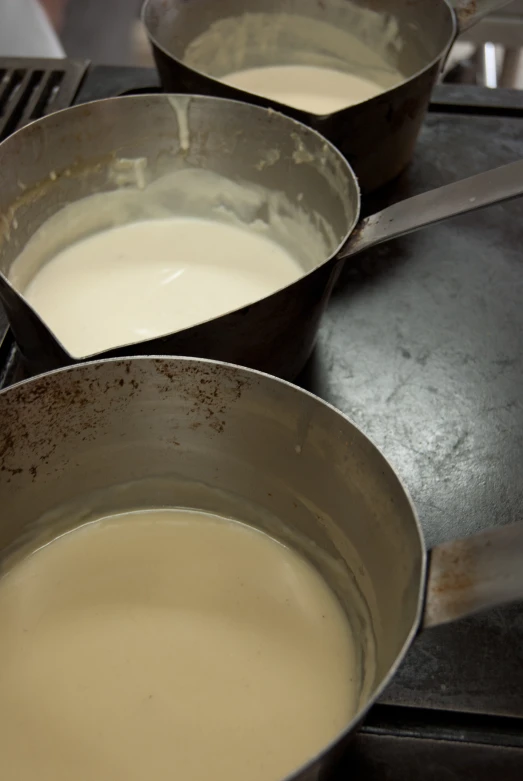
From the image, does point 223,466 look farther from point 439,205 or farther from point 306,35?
point 306,35

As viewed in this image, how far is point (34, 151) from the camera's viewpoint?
0.83 m

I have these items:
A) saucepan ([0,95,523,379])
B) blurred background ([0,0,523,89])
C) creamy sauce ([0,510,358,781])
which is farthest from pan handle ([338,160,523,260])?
blurred background ([0,0,523,89])

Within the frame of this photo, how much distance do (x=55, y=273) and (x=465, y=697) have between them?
69cm

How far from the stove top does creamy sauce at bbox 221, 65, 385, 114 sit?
155mm

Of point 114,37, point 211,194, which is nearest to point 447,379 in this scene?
point 211,194

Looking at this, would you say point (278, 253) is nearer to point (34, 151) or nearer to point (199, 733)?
point (34, 151)

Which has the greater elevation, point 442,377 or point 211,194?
point 211,194

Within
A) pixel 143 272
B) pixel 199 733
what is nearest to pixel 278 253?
pixel 143 272

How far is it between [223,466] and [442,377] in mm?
317

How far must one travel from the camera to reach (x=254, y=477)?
658 mm

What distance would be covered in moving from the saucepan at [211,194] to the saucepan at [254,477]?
0.06m

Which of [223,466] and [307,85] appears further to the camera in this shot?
[307,85]

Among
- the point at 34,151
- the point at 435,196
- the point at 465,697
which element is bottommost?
the point at 465,697

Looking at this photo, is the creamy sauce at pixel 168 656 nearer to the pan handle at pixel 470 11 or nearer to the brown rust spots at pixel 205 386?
the brown rust spots at pixel 205 386
